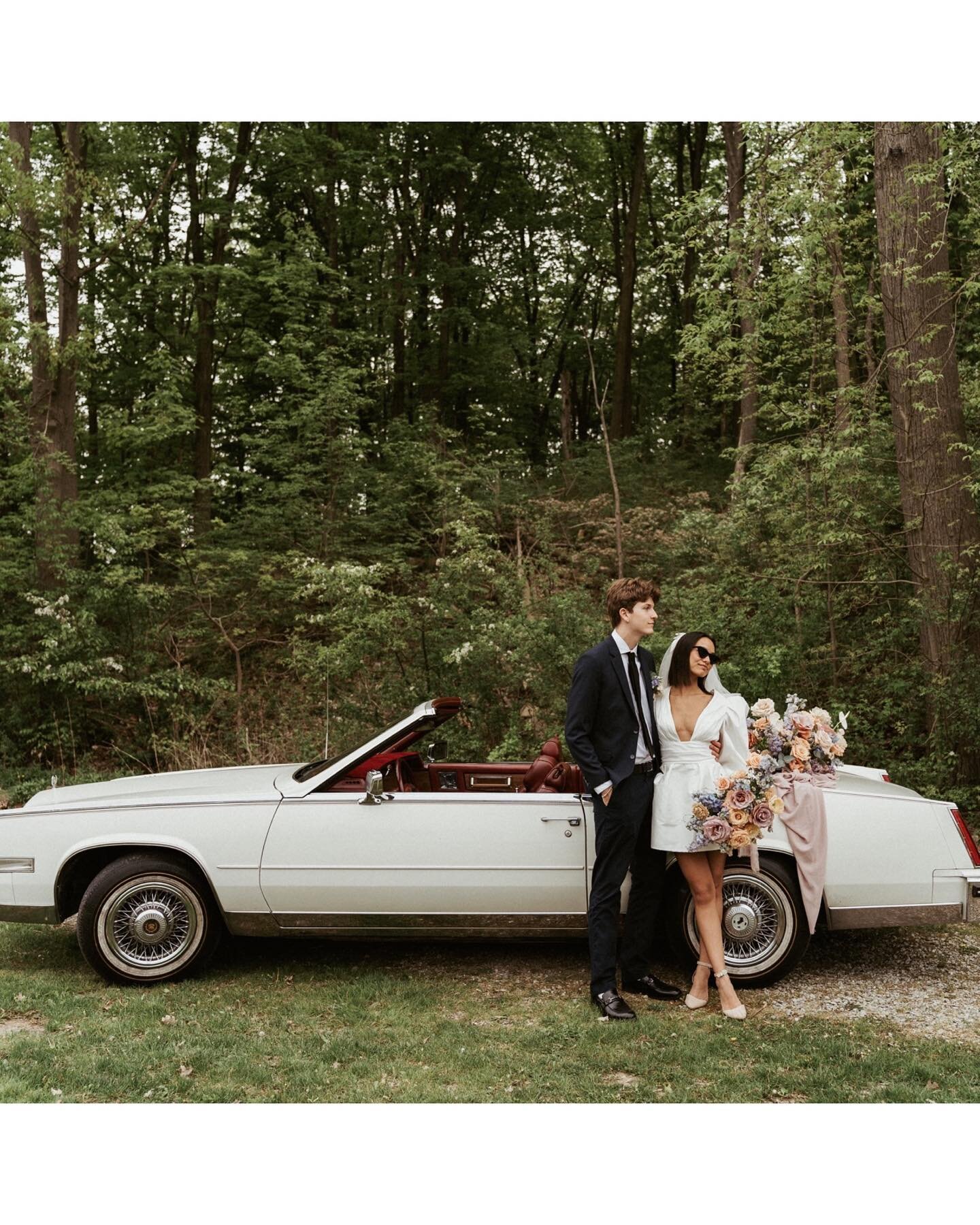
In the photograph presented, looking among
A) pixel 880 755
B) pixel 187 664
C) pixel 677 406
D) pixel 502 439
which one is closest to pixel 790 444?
pixel 880 755

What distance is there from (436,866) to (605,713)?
3.91 ft

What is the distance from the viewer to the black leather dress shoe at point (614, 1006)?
16.5ft

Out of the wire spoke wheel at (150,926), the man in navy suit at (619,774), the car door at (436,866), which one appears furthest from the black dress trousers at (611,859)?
the wire spoke wheel at (150,926)

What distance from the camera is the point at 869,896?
535 cm

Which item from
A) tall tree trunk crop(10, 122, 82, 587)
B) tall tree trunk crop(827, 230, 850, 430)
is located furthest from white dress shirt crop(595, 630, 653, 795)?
tall tree trunk crop(10, 122, 82, 587)

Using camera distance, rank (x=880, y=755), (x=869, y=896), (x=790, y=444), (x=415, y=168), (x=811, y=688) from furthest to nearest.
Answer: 1. (x=415, y=168)
2. (x=790, y=444)
3. (x=811, y=688)
4. (x=880, y=755)
5. (x=869, y=896)

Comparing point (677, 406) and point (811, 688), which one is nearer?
point (811, 688)

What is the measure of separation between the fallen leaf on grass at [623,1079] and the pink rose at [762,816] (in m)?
1.29

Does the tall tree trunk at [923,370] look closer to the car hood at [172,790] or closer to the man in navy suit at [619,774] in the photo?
the man in navy suit at [619,774]

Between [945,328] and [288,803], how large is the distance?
7.14m

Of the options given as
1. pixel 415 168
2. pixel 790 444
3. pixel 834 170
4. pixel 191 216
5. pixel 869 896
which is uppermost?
pixel 415 168

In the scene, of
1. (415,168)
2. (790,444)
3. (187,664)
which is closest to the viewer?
(790,444)

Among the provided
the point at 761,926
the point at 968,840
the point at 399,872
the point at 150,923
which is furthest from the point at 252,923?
the point at 968,840

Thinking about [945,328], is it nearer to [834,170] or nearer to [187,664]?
[834,170]
